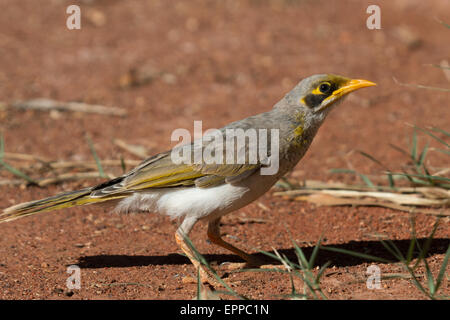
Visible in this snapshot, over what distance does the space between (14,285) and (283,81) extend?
21.4 ft

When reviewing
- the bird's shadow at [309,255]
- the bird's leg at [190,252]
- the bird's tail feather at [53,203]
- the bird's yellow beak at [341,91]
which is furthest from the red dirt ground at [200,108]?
the bird's yellow beak at [341,91]

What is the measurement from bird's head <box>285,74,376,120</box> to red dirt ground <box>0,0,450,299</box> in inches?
40.9

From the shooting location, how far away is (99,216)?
6.20m

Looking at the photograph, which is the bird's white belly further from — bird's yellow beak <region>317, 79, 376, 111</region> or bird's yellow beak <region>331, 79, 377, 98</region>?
bird's yellow beak <region>331, 79, 377, 98</region>

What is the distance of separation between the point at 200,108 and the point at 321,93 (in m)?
4.41

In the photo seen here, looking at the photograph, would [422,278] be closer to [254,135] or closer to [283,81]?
[254,135]

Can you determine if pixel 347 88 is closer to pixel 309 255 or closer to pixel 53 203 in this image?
pixel 309 255

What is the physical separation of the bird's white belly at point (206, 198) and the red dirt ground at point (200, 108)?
0.52 metres

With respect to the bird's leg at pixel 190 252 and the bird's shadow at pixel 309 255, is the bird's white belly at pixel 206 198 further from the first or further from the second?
the bird's shadow at pixel 309 255

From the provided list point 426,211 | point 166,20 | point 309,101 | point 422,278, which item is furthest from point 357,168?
point 166,20

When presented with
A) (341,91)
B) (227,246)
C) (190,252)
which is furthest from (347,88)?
(190,252)

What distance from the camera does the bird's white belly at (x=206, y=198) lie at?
4680mm

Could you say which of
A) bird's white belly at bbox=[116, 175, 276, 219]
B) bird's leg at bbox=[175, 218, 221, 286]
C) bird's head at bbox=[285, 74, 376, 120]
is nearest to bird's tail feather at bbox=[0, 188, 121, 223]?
bird's white belly at bbox=[116, 175, 276, 219]

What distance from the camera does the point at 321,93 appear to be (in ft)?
16.3
